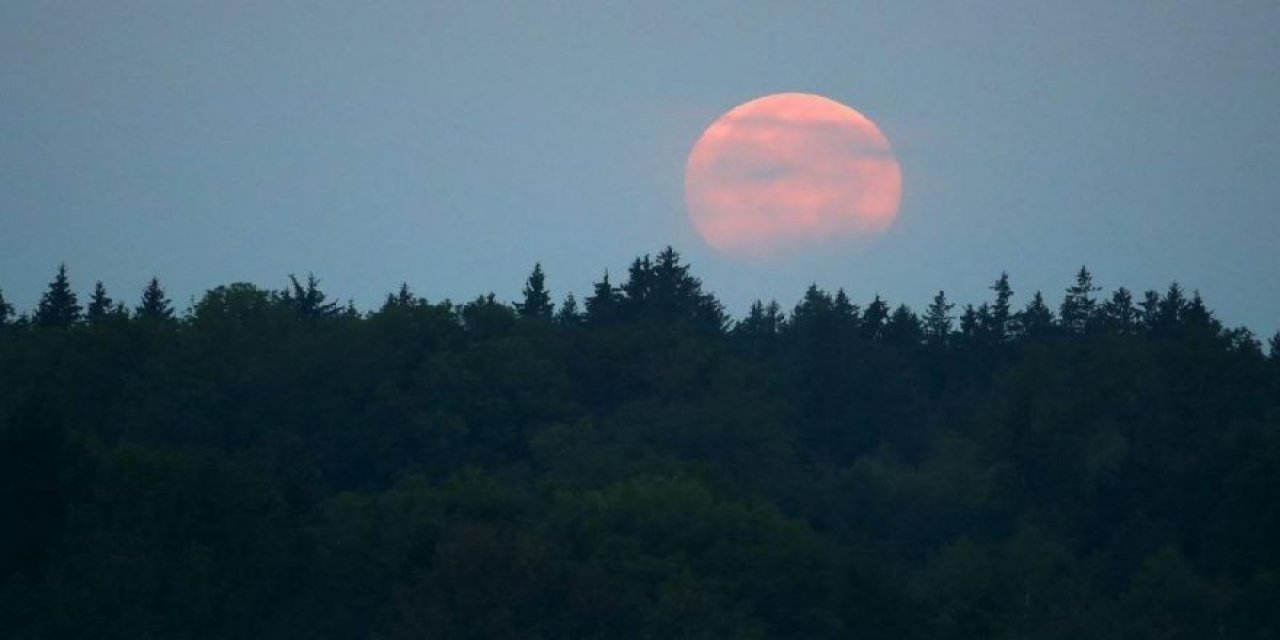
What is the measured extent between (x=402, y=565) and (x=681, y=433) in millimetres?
15140

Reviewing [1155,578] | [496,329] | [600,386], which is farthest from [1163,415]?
[496,329]

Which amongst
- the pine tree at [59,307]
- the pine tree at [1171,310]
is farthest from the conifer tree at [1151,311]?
the pine tree at [59,307]

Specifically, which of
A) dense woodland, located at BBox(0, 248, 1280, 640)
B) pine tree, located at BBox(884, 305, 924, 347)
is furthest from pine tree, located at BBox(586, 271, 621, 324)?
pine tree, located at BBox(884, 305, 924, 347)

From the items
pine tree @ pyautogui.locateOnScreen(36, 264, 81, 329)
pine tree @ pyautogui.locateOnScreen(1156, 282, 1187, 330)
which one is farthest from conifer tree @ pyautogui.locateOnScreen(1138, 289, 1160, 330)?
pine tree @ pyautogui.locateOnScreen(36, 264, 81, 329)

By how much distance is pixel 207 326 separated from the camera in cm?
5719

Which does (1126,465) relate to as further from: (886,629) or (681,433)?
(886,629)

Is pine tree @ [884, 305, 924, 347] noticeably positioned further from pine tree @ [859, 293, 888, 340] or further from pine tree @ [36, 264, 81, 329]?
pine tree @ [36, 264, 81, 329]

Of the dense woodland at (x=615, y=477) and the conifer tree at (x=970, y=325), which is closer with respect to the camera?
the dense woodland at (x=615, y=477)

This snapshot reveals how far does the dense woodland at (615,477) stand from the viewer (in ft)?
118

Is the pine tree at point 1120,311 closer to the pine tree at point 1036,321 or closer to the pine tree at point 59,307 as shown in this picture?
the pine tree at point 1036,321

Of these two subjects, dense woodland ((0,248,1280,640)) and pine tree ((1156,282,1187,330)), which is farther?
pine tree ((1156,282,1187,330))

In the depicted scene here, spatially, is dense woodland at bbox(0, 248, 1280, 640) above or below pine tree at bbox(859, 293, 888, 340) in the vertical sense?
below

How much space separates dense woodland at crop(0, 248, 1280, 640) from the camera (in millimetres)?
35969

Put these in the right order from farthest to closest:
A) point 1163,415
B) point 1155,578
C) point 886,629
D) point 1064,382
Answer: point 1064,382
point 1163,415
point 1155,578
point 886,629
